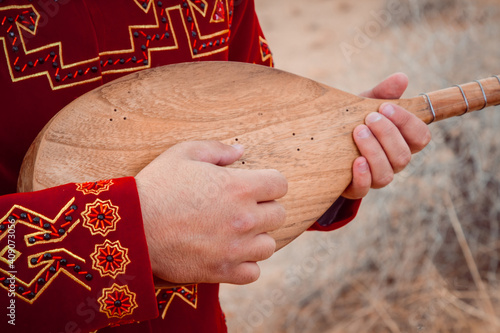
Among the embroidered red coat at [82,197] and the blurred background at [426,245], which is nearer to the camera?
the embroidered red coat at [82,197]

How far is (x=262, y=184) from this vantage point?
89 centimetres

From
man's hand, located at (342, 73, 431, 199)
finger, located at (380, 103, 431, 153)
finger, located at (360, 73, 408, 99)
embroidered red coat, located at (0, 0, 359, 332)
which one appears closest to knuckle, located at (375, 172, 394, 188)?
man's hand, located at (342, 73, 431, 199)

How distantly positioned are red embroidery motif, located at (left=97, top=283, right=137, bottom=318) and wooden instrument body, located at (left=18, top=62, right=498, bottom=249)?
9.2 inches

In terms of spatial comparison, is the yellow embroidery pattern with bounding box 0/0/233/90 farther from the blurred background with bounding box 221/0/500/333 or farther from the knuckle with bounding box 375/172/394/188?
the blurred background with bounding box 221/0/500/333

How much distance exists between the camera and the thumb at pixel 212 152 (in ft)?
2.99

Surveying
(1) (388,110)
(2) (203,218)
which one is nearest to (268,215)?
(2) (203,218)

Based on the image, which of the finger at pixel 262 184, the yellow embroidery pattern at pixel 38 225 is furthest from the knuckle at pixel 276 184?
the yellow embroidery pattern at pixel 38 225

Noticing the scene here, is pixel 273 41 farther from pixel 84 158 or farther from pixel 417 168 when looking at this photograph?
pixel 84 158

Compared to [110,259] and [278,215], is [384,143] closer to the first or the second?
[278,215]

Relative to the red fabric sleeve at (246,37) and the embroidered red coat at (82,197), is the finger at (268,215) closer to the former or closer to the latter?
the embroidered red coat at (82,197)

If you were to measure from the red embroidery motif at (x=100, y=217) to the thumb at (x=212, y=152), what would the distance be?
0.18m

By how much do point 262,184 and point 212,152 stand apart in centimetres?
12

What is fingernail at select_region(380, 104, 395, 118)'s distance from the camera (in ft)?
3.93

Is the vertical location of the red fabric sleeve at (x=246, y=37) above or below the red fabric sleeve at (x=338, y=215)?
above
